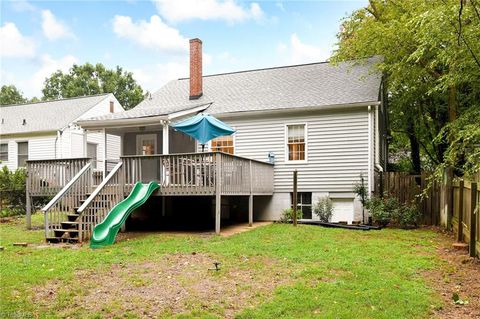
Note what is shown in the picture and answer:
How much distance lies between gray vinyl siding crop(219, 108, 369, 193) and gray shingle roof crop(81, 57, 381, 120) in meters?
0.52

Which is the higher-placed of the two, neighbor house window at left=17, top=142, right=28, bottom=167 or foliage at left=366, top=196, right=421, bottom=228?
neighbor house window at left=17, top=142, right=28, bottom=167

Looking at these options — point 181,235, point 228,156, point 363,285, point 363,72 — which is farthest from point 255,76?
point 363,285

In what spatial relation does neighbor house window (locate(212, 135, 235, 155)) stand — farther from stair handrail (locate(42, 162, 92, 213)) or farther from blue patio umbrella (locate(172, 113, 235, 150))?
stair handrail (locate(42, 162, 92, 213))

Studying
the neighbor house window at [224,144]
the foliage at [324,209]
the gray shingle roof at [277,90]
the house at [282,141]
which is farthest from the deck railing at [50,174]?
the foliage at [324,209]

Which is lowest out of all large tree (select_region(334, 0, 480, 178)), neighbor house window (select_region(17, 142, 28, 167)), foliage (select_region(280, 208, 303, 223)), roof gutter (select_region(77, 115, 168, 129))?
foliage (select_region(280, 208, 303, 223))

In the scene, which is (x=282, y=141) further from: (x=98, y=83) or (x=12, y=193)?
(x=98, y=83)

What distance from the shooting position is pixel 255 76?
17547 mm

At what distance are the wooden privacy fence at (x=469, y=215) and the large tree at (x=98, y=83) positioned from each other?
3886 cm

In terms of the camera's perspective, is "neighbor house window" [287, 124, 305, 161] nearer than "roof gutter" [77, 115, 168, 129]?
No

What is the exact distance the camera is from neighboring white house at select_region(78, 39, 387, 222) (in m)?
13.0

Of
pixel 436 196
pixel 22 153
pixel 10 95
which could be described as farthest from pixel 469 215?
pixel 10 95

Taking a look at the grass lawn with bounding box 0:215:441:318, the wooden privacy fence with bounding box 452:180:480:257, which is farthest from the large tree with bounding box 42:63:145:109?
the wooden privacy fence with bounding box 452:180:480:257

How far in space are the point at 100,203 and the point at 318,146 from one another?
23.9 ft

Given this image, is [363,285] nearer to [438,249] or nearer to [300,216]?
[438,249]
